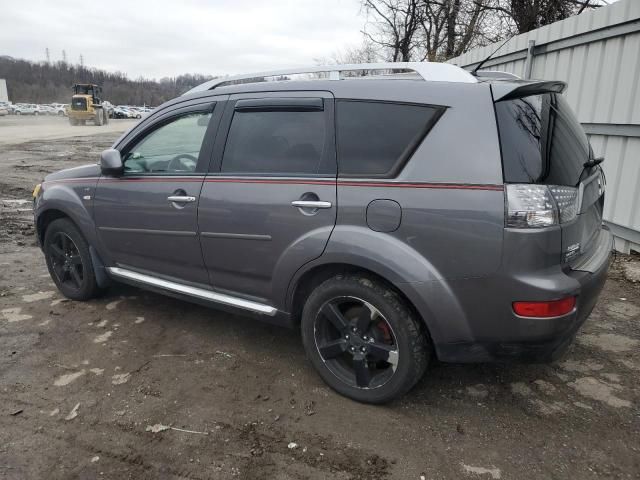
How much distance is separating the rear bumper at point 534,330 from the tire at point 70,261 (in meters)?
3.08

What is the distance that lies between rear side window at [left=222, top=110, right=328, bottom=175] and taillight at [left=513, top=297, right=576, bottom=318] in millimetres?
1302

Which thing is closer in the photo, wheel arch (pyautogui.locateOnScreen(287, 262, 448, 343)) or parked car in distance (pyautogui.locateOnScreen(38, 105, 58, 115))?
wheel arch (pyautogui.locateOnScreen(287, 262, 448, 343))

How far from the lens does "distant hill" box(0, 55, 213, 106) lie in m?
105

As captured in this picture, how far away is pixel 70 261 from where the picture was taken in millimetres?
4297

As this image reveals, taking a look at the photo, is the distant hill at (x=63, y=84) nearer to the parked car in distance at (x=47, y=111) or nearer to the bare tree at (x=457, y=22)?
the parked car in distance at (x=47, y=111)

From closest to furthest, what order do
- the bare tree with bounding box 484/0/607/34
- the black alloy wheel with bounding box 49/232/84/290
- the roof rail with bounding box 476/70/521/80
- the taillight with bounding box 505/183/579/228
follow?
the taillight with bounding box 505/183/579/228, the roof rail with bounding box 476/70/521/80, the black alloy wheel with bounding box 49/232/84/290, the bare tree with bounding box 484/0/607/34

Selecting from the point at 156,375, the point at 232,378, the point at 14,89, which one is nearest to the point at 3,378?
the point at 156,375

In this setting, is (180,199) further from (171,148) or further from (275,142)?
(275,142)

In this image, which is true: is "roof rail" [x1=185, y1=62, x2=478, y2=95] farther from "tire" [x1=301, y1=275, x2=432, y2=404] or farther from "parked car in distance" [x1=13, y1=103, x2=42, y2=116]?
"parked car in distance" [x1=13, y1=103, x2=42, y2=116]

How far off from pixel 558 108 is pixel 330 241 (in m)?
1.49

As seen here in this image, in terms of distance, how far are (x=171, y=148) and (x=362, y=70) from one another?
1.63 m

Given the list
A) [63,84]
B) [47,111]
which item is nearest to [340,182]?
[47,111]

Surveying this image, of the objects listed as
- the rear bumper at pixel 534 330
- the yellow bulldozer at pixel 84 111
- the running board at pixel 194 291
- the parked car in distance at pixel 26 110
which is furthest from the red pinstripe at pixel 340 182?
the parked car in distance at pixel 26 110

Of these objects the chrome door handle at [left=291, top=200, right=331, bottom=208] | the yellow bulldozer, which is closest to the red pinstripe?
the chrome door handle at [left=291, top=200, right=331, bottom=208]
